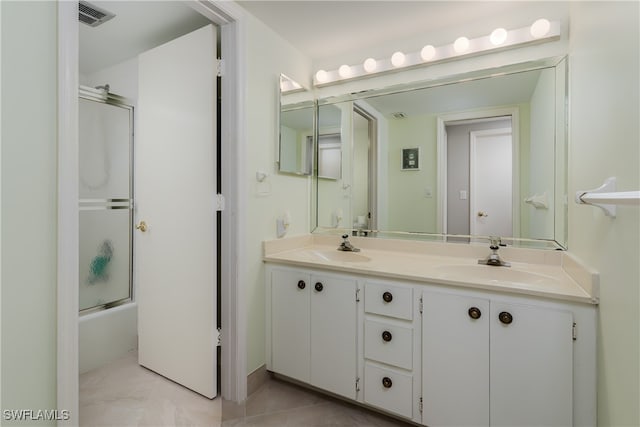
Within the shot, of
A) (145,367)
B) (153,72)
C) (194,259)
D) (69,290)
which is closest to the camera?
(69,290)

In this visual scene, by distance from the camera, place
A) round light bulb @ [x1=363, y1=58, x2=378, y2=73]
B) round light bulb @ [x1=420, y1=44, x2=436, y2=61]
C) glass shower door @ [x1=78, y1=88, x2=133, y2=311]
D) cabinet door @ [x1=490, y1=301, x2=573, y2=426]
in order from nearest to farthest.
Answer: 1. cabinet door @ [x1=490, y1=301, x2=573, y2=426]
2. round light bulb @ [x1=420, y1=44, x2=436, y2=61]
3. round light bulb @ [x1=363, y1=58, x2=378, y2=73]
4. glass shower door @ [x1=78, y1=88, x2=133, y2=311]

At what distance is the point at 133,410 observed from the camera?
5.61 feet

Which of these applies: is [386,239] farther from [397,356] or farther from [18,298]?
[18,298]

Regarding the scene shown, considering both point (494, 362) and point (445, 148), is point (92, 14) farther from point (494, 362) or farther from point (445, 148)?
point (494, 362)

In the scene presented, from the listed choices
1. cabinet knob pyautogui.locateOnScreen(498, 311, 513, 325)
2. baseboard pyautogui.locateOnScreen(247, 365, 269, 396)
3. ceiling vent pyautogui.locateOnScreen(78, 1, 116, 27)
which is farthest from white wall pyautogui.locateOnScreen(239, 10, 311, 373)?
cabinet knob pyautogui.locateOnScreen(498, 311, 513, 325)

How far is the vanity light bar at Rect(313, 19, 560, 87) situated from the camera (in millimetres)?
1643

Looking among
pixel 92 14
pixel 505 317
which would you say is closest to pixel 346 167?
pixel 505 317

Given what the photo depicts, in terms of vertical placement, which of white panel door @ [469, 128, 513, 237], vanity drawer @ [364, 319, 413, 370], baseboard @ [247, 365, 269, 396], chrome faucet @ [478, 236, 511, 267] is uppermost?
white panel door @ [469, 128, 513, 237]

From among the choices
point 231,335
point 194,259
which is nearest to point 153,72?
point 194,259

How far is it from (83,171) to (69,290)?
1.74m

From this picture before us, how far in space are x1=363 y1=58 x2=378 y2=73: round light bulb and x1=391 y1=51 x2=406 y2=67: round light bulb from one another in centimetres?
13

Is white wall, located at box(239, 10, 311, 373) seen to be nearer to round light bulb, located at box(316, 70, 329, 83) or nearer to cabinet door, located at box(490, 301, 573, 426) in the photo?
round light bulb, located at box(316, 70, 329, 83)

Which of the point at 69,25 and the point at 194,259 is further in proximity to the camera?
the point at 194,259

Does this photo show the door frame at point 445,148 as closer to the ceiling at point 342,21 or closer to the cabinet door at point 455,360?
the ceiling at point 342,21
